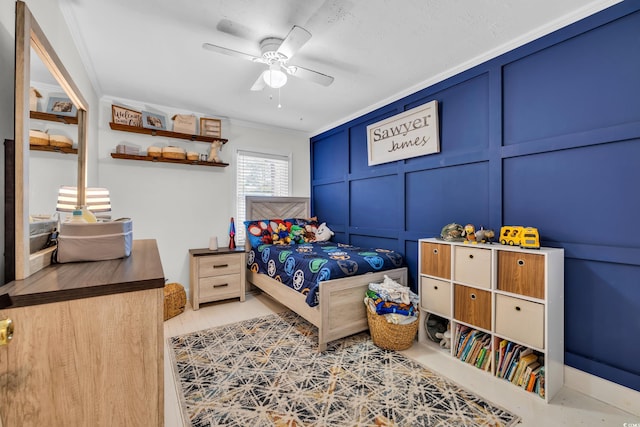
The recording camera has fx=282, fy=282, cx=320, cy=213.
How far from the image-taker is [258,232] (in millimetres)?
3816

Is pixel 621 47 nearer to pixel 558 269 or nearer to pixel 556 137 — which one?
pixel 556 137

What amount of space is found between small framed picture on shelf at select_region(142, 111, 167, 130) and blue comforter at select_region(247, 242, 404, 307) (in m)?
1.96

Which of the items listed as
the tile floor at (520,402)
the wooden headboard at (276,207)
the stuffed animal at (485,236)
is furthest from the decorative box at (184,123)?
the stuffed animal at (485,236)

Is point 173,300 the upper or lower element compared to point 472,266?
lower

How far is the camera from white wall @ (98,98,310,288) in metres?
3.30

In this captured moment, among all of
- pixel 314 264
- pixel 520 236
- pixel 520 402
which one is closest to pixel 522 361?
pixel 520 402

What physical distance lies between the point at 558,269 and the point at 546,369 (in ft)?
2.12

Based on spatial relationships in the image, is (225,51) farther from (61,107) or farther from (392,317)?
(392,317)

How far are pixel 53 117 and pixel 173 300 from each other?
228 centimetres

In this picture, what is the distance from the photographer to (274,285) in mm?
3160

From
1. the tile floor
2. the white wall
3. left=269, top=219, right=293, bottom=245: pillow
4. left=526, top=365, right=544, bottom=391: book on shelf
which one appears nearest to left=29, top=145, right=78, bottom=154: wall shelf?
the tile floor

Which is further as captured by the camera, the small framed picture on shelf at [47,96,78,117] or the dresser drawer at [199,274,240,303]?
the dresser drawer at [199,274,240,303]

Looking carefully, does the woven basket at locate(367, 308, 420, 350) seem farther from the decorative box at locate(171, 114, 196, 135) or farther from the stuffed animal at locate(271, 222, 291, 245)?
the decorative box at locate(171, 114, 196, 135)

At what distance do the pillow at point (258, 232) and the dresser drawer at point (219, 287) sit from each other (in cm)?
49
